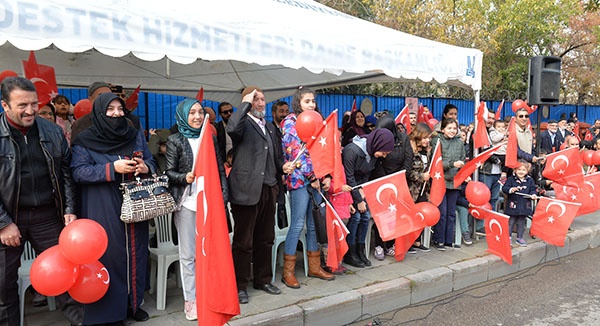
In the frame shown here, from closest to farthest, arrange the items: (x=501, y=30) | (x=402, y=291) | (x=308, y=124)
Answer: (x=308, y=124)
(x=402, y=291)
(x=501, y=30)

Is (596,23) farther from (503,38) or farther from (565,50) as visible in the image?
(503,38)

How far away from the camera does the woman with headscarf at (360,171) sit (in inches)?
186

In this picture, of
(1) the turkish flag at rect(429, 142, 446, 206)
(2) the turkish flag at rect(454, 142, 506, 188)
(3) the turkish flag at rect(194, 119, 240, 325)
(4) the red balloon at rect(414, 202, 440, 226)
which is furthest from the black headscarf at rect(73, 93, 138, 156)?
(2) the turkish flag at rect(454, 142, 506, 188)

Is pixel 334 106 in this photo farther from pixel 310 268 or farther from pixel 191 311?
pixel 191 311

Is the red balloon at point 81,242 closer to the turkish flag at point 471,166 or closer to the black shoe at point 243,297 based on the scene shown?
the black shoe at point 243,297

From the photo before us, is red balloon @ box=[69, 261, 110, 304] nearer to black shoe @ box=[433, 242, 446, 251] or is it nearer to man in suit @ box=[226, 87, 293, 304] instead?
man in suit @ box=[226, 87, 293, 304]

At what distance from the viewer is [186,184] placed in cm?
358

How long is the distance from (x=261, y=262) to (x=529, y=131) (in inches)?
199

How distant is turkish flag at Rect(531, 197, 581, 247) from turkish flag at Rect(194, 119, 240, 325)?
4.53 m

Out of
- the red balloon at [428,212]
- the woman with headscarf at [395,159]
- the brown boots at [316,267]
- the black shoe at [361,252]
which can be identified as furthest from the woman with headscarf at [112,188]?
the red balloon at [428,212]

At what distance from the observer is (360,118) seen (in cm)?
575

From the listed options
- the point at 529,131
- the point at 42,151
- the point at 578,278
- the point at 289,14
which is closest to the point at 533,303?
the point at 578,278

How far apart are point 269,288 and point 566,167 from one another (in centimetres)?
447

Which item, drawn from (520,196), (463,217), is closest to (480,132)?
(520,196)
